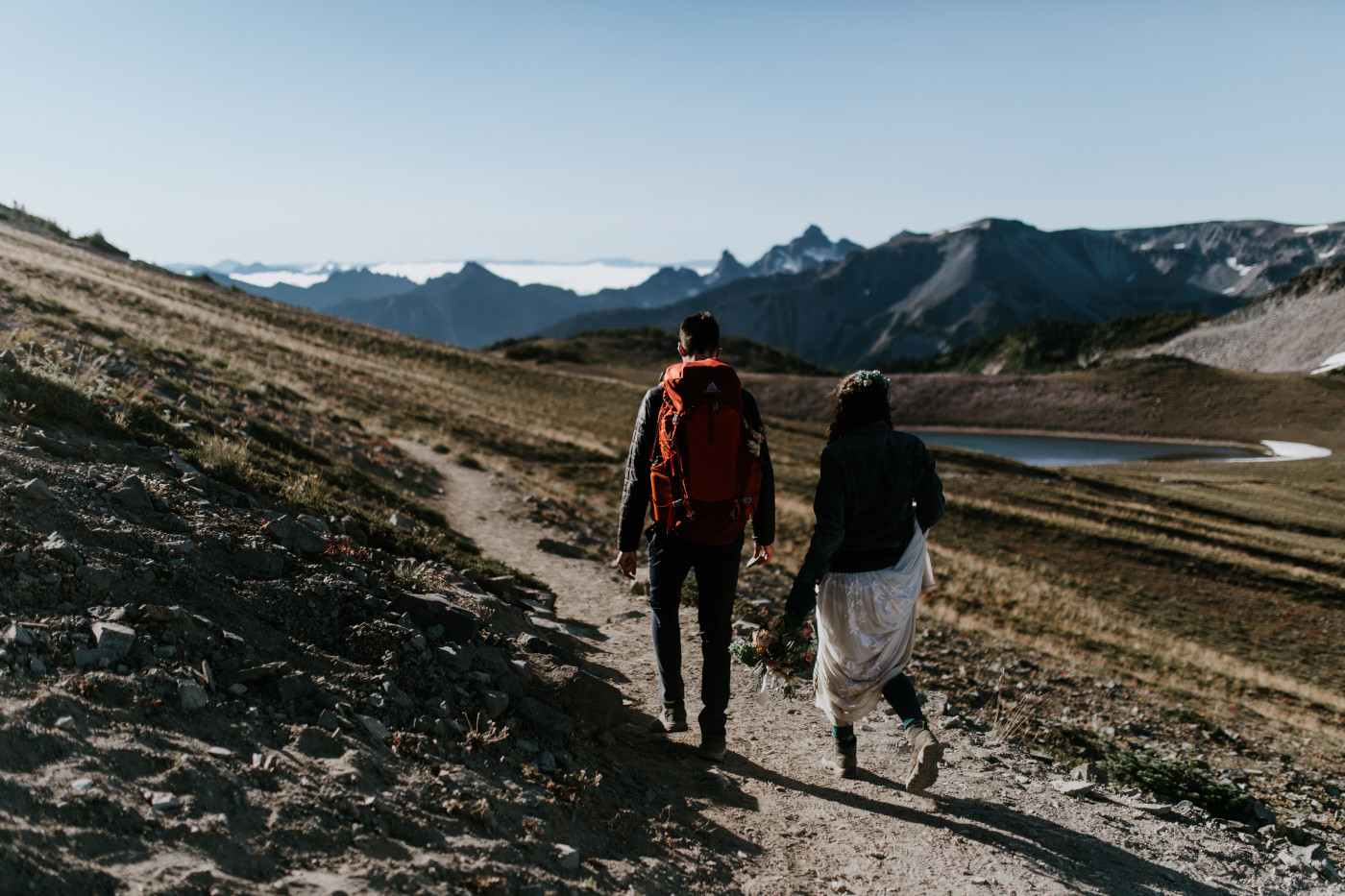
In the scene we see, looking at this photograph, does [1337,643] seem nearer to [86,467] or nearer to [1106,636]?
[1106,636]

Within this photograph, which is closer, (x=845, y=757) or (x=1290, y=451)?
(x=845, y=757)

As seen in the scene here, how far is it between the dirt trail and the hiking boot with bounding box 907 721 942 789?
0.26m

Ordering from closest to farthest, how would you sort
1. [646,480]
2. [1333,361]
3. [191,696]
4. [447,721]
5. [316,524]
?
[191,696] < [447,721] < [646,480] < [316,524] < [1333,361]

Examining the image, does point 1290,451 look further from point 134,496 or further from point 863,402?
point 134,496

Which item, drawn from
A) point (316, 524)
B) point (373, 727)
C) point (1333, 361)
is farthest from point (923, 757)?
point (1333, 361)

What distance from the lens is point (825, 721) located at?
7.41m

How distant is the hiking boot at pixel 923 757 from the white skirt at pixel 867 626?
14.8 inches

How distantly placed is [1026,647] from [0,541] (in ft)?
51.1

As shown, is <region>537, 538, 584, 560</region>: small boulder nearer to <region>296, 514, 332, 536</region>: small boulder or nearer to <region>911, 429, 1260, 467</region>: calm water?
<region>296, 514, 332, 536</region>: small boulder

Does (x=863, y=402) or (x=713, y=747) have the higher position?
(x=863, y=402)

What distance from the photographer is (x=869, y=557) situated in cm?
535

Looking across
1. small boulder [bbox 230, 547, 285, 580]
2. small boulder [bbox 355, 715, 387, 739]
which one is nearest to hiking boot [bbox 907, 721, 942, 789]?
small boulder [bbox 355, 715, 387, 739]

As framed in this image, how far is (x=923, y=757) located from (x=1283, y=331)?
17492 centimetres

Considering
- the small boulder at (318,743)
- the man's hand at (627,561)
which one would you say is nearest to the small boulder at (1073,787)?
the man's hand at (627,561)
